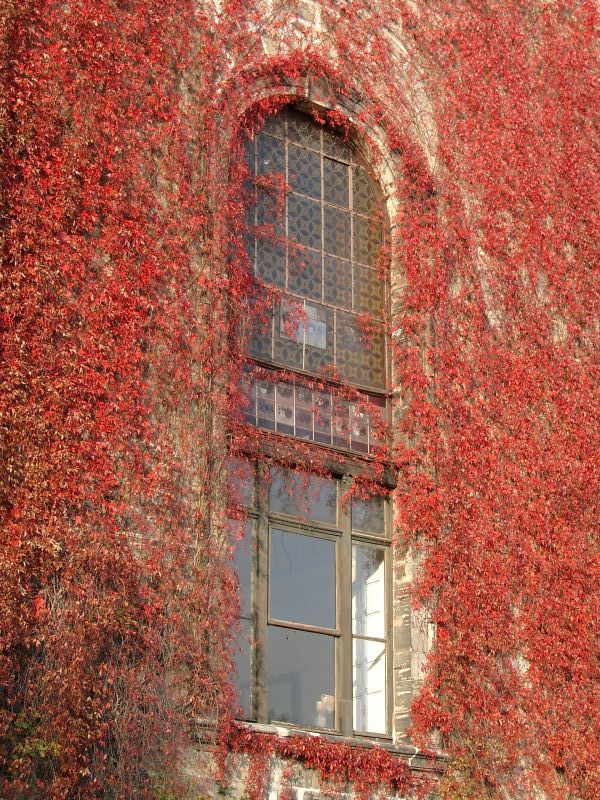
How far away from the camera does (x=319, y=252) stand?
13320 mm

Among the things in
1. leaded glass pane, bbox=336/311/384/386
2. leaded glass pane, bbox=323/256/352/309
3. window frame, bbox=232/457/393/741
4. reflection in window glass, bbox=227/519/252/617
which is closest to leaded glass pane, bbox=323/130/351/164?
leaded glass pane, bbox=323/256/352/309

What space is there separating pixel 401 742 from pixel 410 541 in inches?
70.3

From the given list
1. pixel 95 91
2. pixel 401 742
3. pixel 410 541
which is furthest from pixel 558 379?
pixel 95 91

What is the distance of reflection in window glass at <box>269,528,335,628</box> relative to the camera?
11.8 m

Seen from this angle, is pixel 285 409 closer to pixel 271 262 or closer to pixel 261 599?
pixel 271 262

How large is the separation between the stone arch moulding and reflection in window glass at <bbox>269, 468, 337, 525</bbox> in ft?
2.68

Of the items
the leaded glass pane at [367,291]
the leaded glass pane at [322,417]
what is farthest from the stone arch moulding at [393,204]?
the leaded glass pane at [322,417]

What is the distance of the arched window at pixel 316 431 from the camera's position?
38.4 ft

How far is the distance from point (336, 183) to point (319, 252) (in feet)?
2.97

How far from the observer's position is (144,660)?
33.6 feet

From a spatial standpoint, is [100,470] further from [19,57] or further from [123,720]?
[19,57]

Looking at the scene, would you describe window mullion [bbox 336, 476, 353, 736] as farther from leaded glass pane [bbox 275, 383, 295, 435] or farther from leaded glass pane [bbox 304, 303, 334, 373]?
leaded glass pane [bbox 304, 303, 334, 373]

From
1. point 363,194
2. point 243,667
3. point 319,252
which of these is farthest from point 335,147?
point 243,667

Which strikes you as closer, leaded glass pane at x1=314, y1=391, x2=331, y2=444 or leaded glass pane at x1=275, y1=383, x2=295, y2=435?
leaded glass pane at x1=275, y1=383, x2=295, y2=435
